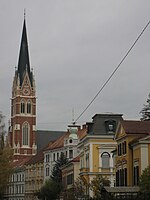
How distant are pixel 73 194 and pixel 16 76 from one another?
112 m

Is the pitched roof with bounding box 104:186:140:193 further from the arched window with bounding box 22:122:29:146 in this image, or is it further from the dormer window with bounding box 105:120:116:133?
the arched window with bounding box 22:122:29:146

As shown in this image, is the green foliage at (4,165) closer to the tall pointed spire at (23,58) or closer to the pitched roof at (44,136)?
the pitched roof at (44,136)

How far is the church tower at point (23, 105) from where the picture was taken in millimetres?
162000

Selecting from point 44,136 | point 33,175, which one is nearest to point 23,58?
point 44,136

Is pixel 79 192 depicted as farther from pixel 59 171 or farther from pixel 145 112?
pixel 59 171

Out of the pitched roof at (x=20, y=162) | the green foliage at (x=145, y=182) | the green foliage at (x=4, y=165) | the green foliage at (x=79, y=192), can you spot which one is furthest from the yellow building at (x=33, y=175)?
the green foliage at (x=145, y=182)

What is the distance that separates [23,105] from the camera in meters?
170

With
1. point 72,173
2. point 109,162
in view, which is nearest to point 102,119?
point 109,162

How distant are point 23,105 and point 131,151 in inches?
4730

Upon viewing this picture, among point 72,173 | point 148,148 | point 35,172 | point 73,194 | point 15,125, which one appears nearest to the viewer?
point 148,148

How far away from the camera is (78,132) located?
378ft

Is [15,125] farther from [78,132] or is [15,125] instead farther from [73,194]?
[73,194]

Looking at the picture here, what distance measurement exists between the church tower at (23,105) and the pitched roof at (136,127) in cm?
10865

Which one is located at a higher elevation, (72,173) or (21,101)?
(21,101)
